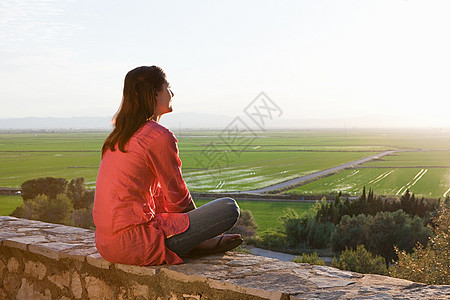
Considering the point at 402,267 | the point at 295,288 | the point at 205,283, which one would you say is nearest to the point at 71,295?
the point at 205,283

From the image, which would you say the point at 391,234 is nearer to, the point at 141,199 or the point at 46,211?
the point at 46,211

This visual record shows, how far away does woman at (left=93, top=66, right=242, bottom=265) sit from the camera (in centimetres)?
232

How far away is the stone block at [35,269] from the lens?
3.02m

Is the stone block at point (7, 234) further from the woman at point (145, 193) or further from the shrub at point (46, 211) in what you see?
the shrub at point (46, 211)

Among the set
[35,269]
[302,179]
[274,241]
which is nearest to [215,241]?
[35,269]

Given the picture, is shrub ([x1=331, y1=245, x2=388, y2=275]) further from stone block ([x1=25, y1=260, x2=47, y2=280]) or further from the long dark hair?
the long dark hair

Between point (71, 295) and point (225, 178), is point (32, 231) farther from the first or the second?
point (225, 178)

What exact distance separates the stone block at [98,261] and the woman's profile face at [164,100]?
0.93 metres

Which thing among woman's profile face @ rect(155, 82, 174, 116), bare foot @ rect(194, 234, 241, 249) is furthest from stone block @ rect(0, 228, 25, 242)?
woman's profile face @ rect(155, 82, 174, 116)

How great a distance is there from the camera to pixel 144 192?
2.39 meters

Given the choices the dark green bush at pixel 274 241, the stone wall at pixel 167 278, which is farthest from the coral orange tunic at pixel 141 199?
the dark green bush at pixel 274 241

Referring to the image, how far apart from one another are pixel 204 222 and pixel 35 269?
1402mm

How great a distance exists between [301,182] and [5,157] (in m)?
48.0

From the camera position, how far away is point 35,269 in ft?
10.1
